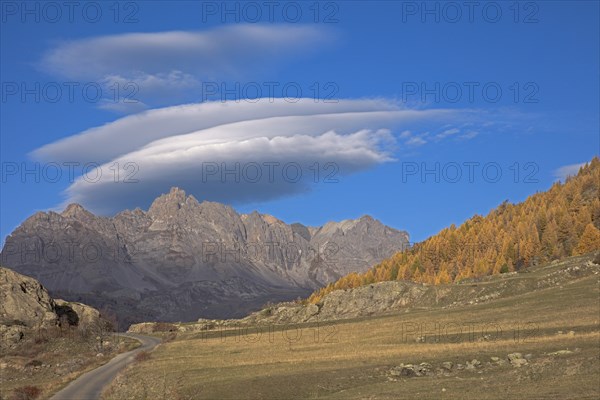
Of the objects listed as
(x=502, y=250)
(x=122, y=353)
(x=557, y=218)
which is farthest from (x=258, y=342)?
(x=557, y=218)

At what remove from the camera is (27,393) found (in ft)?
171

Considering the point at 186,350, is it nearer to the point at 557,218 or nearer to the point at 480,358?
the point at 480,358

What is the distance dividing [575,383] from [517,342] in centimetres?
2272

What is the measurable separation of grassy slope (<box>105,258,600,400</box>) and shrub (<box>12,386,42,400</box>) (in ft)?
20.2

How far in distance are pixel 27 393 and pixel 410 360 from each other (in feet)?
108

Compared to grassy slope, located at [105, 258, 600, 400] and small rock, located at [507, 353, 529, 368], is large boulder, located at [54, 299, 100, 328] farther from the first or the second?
small rock, located at [507, 353, 529, 368]

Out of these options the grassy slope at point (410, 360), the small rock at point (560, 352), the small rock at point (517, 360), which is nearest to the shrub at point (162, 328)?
the grassy slope at point (410, 360)

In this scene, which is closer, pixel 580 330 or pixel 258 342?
pixel 580 330

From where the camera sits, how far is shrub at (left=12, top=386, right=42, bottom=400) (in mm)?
50669

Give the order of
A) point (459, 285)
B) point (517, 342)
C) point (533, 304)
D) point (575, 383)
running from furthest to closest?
point (459, 285) < point (533, 304) < point (517, 342) < point (575, 383)

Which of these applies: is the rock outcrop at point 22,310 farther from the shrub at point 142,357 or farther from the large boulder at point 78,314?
the shrub at point 142,357

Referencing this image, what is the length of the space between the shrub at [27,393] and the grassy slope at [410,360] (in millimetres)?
6169

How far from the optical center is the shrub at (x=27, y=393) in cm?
5067

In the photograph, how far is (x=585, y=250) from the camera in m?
150
